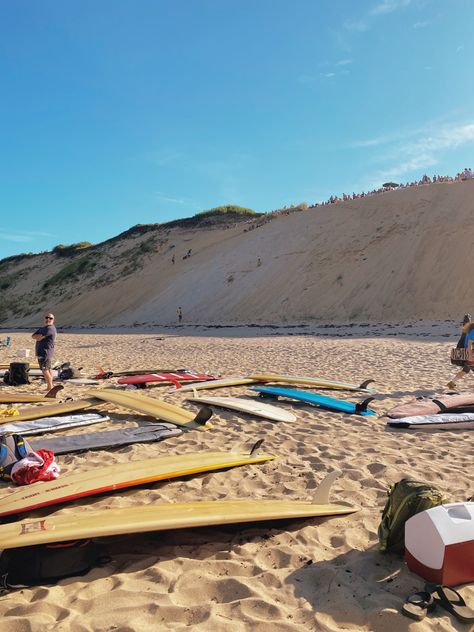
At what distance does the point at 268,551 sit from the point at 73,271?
4772cm

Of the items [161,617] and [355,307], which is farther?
[355,307]

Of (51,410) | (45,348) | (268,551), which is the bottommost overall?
(268,551)

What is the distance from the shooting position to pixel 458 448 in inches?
188

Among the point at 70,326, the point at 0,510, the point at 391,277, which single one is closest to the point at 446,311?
the point at 391,277

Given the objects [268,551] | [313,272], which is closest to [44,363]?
[268,551]

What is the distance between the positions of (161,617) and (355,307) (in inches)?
860

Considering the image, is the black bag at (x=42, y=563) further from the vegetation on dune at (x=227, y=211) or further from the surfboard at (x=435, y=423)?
the vegetation on dune at (x=227, y=211)

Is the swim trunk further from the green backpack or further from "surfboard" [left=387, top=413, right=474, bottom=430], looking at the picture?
the green backpack

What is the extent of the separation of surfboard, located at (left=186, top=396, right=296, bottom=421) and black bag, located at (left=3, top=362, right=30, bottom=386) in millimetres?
3907

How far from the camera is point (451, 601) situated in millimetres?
2240

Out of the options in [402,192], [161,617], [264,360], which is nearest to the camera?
[161,617]

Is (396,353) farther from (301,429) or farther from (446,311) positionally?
(446,311)

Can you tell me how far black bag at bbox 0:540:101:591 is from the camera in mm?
2502

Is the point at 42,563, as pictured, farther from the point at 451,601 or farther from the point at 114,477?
the point at 451,601
